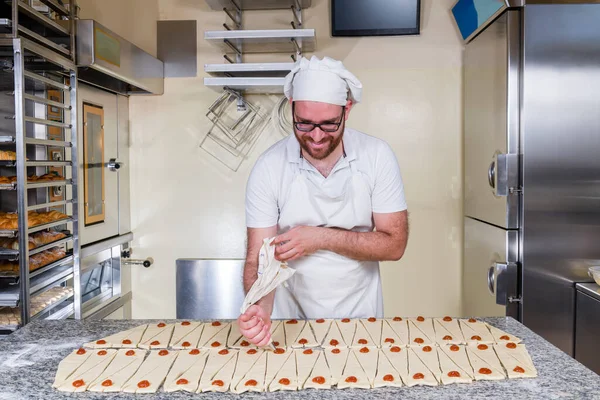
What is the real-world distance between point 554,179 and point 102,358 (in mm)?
2164

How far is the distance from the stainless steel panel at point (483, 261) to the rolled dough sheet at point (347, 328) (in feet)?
4.10

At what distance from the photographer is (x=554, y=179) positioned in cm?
263

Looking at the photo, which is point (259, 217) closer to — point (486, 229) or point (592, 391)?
point (592, 391)

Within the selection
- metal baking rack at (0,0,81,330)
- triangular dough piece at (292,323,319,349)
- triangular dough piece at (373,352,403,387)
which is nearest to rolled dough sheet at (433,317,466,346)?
triangular dough piece at (373,352,403,387)

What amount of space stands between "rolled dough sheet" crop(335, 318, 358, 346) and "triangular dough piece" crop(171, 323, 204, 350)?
0.42 metres

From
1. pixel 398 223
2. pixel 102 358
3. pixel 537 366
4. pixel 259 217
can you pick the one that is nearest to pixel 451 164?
pixel 398 223

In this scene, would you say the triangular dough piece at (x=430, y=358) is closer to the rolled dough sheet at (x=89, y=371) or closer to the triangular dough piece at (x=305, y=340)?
the triangular dough piece at (x=305, y=340)

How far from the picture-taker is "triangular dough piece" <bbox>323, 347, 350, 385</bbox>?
4.29 feet

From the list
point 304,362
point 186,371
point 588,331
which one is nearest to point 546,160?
point 588,331

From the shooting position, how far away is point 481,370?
1.33 meters

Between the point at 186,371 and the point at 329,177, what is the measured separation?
0.95m

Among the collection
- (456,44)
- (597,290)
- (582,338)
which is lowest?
(582,338)

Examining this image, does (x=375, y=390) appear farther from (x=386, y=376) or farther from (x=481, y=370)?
(x=481, y=370)

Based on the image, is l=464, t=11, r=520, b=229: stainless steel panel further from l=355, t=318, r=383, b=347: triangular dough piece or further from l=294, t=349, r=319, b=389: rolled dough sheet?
l=294, t=349, r=319, b=389: rolled dough sheet
